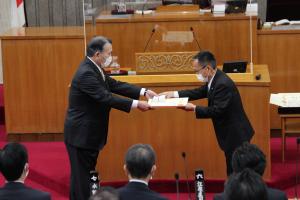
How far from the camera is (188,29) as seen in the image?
336 inches

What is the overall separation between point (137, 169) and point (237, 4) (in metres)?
4.27

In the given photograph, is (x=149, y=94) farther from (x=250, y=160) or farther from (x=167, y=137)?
(x=250, y=160)

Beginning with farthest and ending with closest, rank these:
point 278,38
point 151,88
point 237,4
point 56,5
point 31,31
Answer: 1. point 56,5
2. point 31,31
3. point 278,38
4. point 237,4
5. point 151,88

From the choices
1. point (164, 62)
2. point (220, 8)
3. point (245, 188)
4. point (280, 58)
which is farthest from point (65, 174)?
point (245, 188)

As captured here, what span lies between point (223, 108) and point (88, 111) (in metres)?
1.15

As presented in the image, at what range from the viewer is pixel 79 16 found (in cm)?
1207

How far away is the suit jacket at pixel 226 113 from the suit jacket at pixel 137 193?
2.15 meters

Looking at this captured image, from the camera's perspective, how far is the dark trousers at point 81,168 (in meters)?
6.97

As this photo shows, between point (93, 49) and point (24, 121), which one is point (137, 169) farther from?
point (24, 121)

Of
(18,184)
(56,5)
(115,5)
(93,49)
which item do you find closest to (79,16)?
(56,5)

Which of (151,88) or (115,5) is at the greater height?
(115,5)

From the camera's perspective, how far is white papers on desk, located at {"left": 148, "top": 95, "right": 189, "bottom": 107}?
7.04 metres

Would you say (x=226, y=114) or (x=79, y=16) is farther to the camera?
(x=79, y=16)

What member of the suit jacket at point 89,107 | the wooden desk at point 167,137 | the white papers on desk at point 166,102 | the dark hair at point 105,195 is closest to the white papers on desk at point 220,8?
the wooden desk at point 167,137
